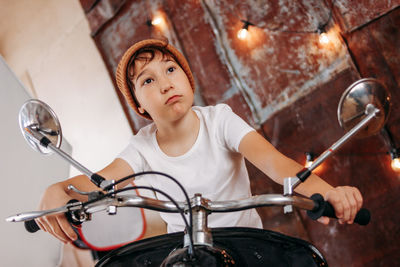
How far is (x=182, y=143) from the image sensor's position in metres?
1.47

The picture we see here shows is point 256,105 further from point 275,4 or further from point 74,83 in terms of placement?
point 74,83

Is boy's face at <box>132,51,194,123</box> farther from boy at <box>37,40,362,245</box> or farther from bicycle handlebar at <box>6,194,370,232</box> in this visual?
bicycle handlebar at <box>6,194,370,232</box>

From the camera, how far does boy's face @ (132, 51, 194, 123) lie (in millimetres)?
1261

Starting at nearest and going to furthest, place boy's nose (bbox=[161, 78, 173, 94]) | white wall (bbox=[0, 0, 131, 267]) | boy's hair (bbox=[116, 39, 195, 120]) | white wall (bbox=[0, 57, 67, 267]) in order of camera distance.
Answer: boy's nose (bbox=[161, 78, 173, 94])
boy's hair (bbox=[116, 39, 195, 120])
white wall (bbox=[0, 57, 67, 267])
white wall (bbox=[0, 0, 131, 267])

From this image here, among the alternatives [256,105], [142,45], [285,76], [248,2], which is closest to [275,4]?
[248,2]

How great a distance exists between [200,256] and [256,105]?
157 centimetres

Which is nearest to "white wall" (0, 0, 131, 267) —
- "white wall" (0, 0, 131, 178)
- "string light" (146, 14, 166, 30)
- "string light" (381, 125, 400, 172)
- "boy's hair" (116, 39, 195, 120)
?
"white wall" (0, 0, 131, 178)

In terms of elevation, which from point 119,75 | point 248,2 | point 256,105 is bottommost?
point 119,75

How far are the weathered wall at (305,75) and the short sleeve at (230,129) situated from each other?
681mm

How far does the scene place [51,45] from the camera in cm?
257

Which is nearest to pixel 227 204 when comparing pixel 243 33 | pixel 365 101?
pixel 365 101

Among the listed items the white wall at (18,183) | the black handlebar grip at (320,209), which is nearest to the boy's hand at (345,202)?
the black handlebar grip at (320,209)

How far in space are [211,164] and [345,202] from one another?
693mm

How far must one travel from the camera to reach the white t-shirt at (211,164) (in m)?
1.38
